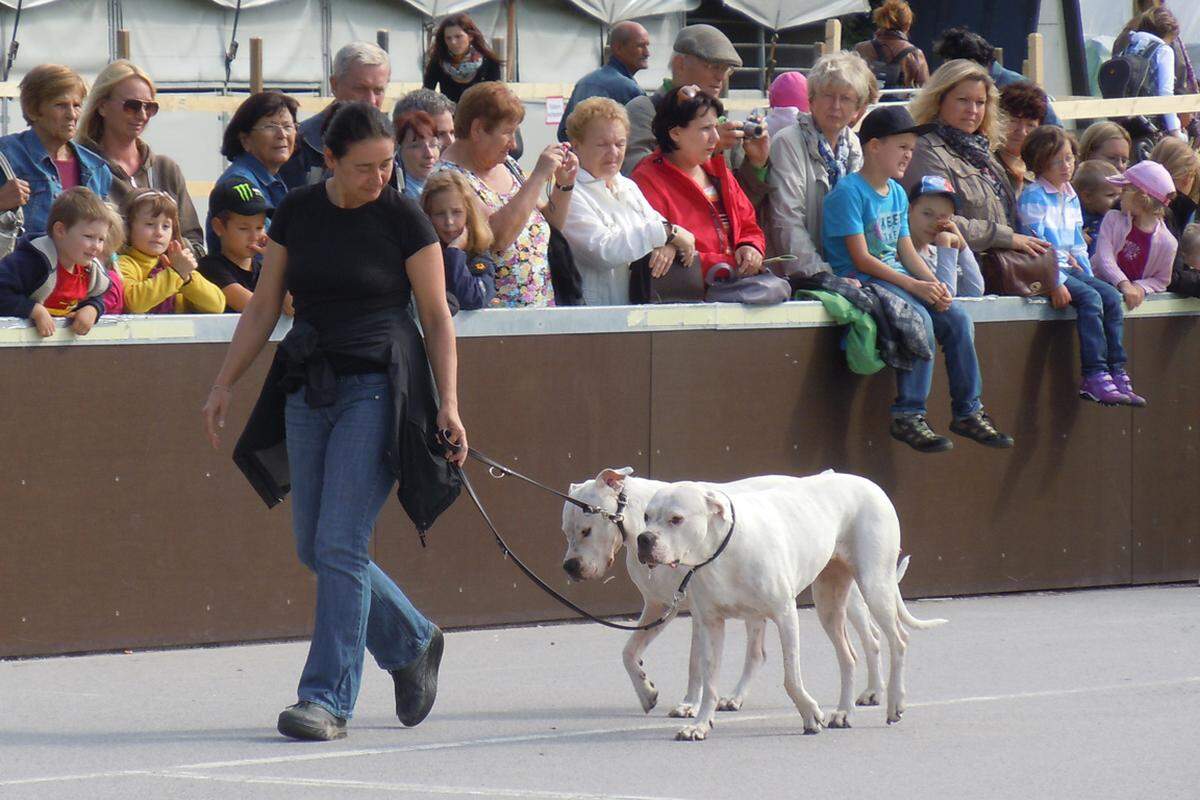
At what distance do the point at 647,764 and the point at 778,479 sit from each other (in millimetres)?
1471

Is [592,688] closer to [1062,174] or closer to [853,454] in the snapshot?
[853,454]

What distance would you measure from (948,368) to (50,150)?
4.49 m

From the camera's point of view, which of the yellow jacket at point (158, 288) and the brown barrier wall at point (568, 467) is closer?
the brown barrier wall at point (568, 467)

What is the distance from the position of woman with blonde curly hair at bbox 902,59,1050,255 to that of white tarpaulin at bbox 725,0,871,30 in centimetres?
1495

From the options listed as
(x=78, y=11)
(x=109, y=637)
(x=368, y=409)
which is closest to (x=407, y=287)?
(x=368, y=409)

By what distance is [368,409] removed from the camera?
676 centimetres

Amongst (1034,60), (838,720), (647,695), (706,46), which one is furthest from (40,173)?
(1034,60)

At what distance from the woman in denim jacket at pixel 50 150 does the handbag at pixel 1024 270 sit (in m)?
4.60

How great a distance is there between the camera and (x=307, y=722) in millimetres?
6723

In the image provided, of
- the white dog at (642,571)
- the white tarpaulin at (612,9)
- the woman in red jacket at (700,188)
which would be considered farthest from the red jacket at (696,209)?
the white tarpaulin at (612,9)

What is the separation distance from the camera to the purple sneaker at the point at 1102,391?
1049 centimetres

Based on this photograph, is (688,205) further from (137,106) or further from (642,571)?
(642,571)

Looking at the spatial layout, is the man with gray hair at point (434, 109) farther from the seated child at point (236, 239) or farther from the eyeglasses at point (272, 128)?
the seated child at point (236, 239)

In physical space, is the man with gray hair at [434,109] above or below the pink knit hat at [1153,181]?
above
